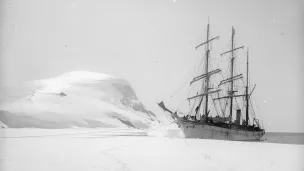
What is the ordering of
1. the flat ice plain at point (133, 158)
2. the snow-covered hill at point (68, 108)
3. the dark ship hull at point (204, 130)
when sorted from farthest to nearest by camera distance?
the dark ship hull at point (204, 130), the snow-covered hill at point (68, 108), the flat ice plain at point (133, 158)

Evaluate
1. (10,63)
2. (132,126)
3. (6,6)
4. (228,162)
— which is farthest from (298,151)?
(132,126)

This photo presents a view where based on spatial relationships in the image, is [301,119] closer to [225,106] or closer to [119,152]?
[119,152]

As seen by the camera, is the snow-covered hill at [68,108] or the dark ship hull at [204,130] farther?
the dark ship hull at [204,130]

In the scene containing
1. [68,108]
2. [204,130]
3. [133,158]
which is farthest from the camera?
[204,130]

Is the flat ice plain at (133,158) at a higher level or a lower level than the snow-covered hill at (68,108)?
lower

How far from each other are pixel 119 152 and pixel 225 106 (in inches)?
331

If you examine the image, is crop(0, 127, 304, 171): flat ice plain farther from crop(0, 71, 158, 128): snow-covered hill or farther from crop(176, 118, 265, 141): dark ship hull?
crop(176, 118, 265, 141): dark ship hull

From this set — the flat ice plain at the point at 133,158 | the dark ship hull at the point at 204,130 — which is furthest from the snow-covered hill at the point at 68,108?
the flat ice plain at the point at 133,158

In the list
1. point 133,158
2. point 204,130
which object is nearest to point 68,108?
point 204,130

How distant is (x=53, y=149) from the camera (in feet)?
13.9

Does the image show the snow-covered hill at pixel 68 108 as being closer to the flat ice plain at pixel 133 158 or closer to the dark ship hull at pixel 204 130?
the dark ship hull at pixel 204 130

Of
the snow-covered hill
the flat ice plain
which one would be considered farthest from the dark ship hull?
the flat ice plain

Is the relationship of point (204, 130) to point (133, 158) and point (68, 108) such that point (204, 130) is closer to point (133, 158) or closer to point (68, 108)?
point (68, 108)

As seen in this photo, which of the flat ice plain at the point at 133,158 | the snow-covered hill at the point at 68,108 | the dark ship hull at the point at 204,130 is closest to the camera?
the flat ice plain at the point at 133,158
